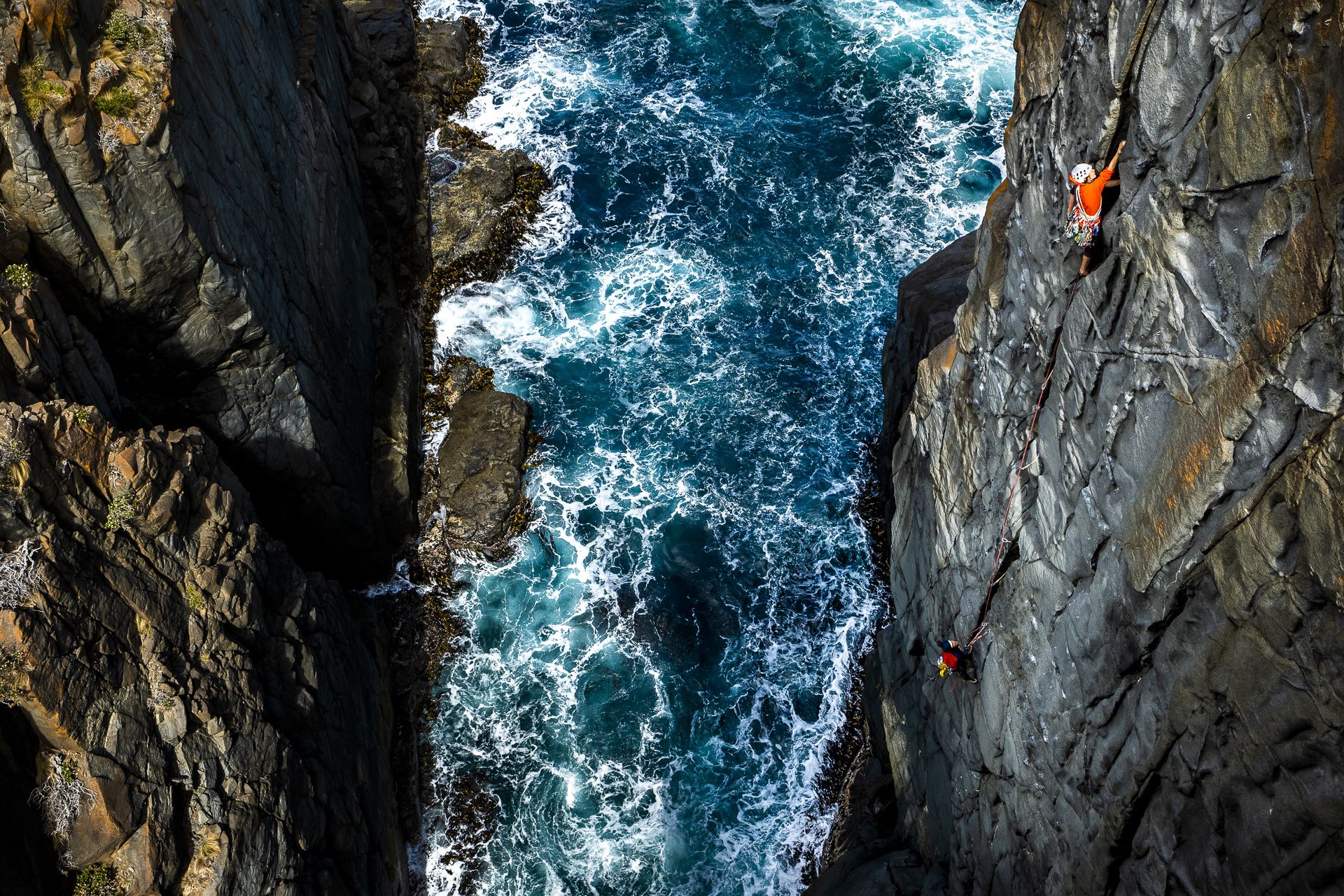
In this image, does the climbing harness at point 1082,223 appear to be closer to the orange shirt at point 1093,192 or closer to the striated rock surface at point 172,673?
the orange shirt at point 1093,192

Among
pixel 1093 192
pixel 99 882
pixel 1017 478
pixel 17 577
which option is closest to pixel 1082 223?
pixel 1093 192

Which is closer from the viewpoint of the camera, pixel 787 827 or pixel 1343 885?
pixel 1343 885

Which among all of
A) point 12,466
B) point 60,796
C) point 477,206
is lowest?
point 60,796

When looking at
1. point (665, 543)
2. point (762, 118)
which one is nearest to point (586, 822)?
point (665, 543)

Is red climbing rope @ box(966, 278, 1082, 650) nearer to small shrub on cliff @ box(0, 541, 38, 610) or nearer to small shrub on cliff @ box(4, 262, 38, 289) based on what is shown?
small shrub on cliff @ box(0, 541, 38, 610)

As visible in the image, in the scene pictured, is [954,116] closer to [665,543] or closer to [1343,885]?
[665,543]

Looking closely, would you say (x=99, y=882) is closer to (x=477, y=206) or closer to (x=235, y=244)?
(x=235, y=244)
